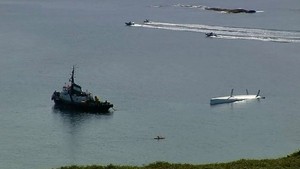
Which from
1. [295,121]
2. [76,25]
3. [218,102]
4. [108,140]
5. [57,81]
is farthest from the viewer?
[76,25]

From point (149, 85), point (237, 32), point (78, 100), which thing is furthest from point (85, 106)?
point (237, 32)

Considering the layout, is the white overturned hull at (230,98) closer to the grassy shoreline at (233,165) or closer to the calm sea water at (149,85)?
the calm sea water at (149,85)

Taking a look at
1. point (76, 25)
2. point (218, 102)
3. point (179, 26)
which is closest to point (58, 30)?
point (76, 25)

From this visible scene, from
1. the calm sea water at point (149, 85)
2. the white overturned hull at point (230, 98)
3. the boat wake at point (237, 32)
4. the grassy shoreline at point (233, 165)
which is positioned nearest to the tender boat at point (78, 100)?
the calm sea water at point (149, 85)

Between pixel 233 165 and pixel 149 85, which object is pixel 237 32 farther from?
pixel 233 165

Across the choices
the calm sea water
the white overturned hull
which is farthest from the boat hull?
the white overturned hull

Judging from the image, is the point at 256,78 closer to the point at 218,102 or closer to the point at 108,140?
the point at 218,102

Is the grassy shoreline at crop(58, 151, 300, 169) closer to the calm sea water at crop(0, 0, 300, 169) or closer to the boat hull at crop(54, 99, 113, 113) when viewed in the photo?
the calm sea water at crop(0, 0, 300, 169)
